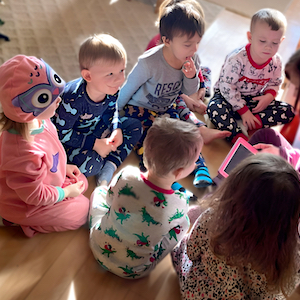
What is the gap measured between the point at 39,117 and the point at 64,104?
0.29 m

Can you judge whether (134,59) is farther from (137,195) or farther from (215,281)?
(215,281)

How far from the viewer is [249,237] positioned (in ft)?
2.69

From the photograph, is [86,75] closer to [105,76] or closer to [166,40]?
[105,76]

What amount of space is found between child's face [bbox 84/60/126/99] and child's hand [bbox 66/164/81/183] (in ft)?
1.11

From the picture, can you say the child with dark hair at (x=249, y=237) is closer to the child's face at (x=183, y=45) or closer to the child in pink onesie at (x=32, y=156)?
the child in pink onesie at (x=32, y=156)

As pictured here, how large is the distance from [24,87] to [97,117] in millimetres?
527

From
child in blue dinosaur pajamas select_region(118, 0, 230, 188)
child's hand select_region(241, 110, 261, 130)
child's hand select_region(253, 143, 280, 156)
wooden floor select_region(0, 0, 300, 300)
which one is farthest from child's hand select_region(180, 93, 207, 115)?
wooden floor select_region(0, 0, 300, 300)

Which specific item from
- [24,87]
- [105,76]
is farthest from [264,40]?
[24,87]

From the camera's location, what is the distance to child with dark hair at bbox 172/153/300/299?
75 centimetres

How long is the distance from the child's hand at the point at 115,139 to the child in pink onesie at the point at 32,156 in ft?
0.88

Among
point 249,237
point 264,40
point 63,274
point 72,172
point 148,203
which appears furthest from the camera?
point 264,40

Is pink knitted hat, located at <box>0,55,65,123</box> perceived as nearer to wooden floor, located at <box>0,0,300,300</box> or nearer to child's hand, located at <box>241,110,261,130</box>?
wooden floor, located at <box>0,0,300,300</box>

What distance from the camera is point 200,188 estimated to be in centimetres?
146

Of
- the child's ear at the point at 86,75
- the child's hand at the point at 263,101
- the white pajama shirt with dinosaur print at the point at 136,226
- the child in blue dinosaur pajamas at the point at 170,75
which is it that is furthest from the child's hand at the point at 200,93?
the white pajama shirt with dinosaur print at the point at 136,226
